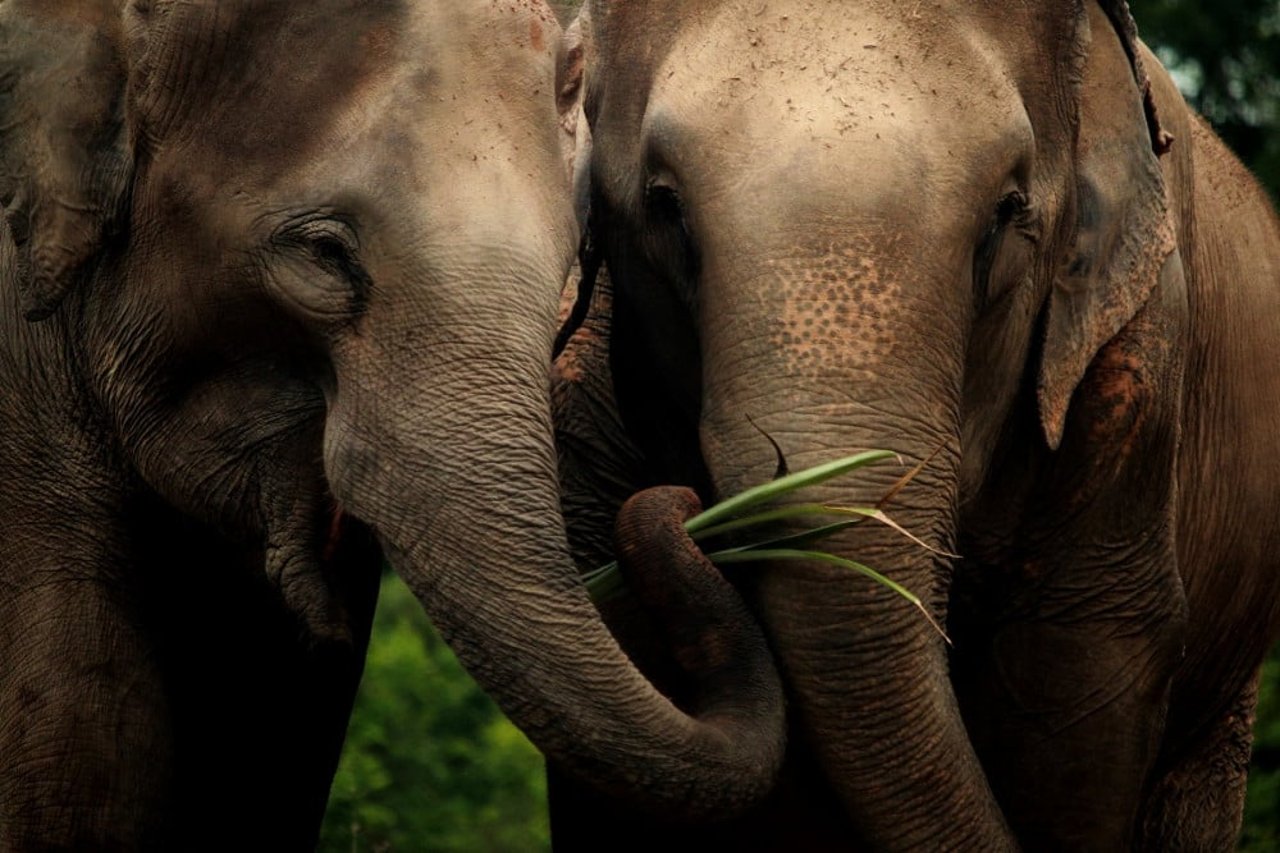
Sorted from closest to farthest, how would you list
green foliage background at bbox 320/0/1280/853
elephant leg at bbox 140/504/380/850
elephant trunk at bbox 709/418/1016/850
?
elephant trunk at bbox 709/418/1016/850
elephant leg at bbox 140/504/380/850
green foliage background at bbox 320/0/1280/853

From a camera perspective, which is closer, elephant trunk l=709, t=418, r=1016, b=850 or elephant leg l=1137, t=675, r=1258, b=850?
elephant trunk l=709, t=418, r=1016, b=850

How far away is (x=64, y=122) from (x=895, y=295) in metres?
1.40

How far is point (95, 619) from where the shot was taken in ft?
16.8

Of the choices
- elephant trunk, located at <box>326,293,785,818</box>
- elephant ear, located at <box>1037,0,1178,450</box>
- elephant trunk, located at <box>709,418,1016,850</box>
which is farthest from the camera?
elephant ear, located at <box>1037,0,1178,450</box>

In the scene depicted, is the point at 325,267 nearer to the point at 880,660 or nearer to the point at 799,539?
the point at 799,539

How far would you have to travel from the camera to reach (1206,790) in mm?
6707

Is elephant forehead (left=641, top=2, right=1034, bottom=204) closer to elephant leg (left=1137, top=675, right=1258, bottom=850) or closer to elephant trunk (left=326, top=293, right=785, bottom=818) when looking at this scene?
elephant trunk (left=326, top=293, right=785, bottom=818)

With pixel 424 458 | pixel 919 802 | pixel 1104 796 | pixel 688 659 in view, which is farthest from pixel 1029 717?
pixel 424 458

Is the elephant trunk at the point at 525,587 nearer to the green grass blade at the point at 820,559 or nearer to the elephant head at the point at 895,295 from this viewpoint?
the green grass blade at the point at 820,559

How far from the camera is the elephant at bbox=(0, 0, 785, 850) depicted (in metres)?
4.25

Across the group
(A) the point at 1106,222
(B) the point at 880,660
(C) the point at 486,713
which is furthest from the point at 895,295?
(C) the point at 486,713

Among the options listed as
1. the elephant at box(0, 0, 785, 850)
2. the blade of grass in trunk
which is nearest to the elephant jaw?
the elephant at box(0, 0, 785, 850)

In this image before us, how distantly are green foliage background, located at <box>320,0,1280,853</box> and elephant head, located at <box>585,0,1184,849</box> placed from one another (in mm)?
3911

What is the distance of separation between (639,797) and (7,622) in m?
1.49
